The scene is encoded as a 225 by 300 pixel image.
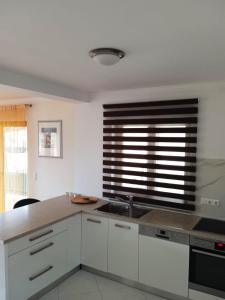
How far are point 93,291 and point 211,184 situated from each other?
170cm

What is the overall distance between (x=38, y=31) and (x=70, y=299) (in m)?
2.40

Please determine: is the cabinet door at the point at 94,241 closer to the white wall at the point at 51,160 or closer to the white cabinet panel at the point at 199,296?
the white cabinet panel at the point at 199,296

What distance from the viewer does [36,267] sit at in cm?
239

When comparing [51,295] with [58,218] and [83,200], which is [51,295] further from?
[83,200]

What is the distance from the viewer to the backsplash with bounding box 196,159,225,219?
2.71 m

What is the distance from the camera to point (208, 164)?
9.12 feet

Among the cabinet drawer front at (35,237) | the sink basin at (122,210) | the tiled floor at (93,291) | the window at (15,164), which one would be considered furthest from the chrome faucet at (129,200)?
the window at (15,164)

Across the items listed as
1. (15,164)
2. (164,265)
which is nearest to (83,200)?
(164,265)

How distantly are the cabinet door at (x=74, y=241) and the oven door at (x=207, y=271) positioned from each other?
1.28 meters

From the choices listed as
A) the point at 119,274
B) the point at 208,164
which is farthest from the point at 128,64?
the point at 119,274

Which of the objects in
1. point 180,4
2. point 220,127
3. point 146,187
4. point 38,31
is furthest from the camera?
point 146,187

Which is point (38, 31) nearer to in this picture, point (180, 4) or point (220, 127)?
point (180, 4)

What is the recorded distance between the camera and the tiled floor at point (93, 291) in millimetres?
2537

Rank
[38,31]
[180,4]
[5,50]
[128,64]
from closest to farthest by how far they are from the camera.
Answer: [180,4] < [38,31] < [5,50] < [128,64]
